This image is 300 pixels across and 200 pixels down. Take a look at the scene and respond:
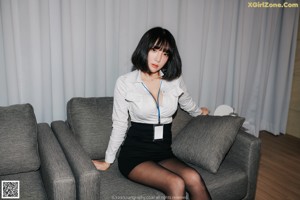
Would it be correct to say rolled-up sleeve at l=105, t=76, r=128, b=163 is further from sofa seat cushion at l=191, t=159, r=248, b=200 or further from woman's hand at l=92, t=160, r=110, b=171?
sofa seat cushion at l=191, t=159, r=248, b=200

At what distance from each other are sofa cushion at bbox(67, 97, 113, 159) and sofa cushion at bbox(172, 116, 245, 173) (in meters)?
0.52

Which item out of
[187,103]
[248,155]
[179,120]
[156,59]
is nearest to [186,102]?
[187,103]

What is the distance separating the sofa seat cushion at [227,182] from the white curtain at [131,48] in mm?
759

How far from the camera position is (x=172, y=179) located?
1.54 metres

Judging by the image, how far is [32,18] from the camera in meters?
2.02

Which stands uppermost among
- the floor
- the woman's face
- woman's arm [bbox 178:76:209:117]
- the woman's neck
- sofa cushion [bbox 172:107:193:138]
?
the woman's face

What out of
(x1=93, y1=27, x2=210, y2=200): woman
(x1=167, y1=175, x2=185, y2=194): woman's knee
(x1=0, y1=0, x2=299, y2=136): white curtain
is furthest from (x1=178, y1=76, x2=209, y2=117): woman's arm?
(x1=167, y1=175, x2=185, y2=194): woman's knee

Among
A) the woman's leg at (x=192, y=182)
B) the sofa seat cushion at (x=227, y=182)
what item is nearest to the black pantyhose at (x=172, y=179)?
the woman's leg at (x=192, y=182)

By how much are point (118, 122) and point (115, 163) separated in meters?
0.34

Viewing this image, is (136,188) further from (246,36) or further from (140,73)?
(246,36)

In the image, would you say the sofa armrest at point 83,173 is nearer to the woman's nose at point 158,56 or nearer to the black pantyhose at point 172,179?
the black pantyhose at point 172,179

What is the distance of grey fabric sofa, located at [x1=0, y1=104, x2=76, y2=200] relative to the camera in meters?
1.47

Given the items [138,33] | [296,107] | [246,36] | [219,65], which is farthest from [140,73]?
[296,107]

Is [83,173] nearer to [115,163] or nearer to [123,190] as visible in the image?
[123,190]
